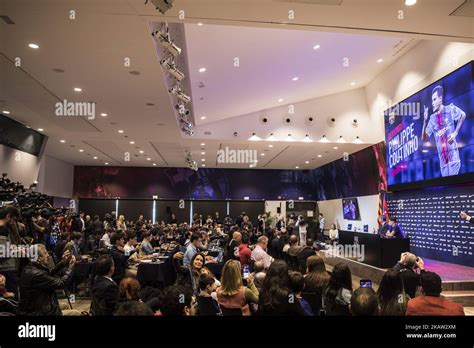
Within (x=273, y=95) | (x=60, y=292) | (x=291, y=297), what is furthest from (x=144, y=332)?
(x=273, y=95)

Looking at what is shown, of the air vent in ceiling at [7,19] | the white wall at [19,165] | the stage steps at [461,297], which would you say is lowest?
the stage steps at [461,297]

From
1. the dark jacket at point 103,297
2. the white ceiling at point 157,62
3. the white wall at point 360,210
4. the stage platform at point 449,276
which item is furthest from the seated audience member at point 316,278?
the white wall at point 360,210

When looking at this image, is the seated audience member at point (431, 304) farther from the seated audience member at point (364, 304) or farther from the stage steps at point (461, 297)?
the stage steps at point (461, 297)

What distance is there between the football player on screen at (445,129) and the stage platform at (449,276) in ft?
7.63

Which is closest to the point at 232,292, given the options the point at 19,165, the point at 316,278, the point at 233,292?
the point at 233,292

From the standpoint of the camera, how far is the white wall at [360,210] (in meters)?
13.6

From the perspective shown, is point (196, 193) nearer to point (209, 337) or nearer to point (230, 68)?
point (230, 68)

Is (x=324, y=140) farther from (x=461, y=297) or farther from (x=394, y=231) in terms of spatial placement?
(x=461, y=297)

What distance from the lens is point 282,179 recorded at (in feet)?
67.2

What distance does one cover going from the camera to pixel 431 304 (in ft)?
9.14

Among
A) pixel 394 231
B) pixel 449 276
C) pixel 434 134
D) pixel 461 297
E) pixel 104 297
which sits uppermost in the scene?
pixel 434 134

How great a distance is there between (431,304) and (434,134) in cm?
818

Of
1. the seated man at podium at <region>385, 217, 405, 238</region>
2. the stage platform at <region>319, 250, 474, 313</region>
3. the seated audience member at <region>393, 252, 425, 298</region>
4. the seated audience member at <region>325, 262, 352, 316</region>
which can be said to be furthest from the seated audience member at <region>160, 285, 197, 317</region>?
the seated man at podium at <region>385, 217, 405, 238</region>

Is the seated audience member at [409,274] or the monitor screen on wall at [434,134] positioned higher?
the monitor screen on wall at [434,134]
